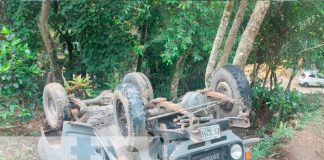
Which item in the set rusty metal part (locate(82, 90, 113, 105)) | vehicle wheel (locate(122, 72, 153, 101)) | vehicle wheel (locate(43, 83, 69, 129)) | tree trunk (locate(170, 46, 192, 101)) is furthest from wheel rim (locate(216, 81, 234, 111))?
tree trunk (locate(170, 46, 192, 101))

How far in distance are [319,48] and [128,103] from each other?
6961mm

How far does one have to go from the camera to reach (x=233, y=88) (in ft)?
15.1

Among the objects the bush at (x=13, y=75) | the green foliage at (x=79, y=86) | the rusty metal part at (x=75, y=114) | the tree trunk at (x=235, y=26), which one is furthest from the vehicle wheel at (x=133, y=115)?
the bush at (x=13, y=75)

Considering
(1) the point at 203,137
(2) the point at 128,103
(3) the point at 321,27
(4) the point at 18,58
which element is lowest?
(1) the point at 203,137

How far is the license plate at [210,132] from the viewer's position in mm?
3885

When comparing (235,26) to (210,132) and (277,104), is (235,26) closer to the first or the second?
(277,104)

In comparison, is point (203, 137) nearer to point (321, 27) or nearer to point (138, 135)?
point (138, 135)

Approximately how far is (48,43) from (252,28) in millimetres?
4234

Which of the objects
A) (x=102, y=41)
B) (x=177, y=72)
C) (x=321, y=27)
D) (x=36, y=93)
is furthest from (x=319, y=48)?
(x=36, y=93)

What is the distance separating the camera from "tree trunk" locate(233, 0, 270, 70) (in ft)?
22.0

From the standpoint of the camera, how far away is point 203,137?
3887 millimetres

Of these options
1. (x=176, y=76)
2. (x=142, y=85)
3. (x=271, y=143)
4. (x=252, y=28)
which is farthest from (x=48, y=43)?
(x=271, y=143)

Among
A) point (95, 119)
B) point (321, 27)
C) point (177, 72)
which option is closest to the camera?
point (95, 119)

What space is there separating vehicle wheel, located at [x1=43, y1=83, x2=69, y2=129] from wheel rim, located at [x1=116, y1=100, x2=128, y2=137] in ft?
4.25
